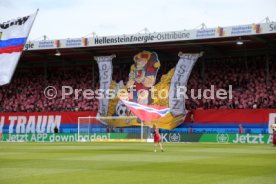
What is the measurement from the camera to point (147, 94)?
54781mm

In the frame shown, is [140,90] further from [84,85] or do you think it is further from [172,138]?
[84,85]

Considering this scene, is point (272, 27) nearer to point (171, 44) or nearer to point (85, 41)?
point (171, 44)

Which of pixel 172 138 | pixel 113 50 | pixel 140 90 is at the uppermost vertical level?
pixel 113 50

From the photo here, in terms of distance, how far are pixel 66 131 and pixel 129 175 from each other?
4649 centimetres

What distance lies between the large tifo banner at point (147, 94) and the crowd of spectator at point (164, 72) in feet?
14.6

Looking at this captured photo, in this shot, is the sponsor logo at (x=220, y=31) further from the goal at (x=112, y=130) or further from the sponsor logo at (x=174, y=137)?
the goal at (x=112, y=130)

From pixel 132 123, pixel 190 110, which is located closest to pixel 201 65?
pixel 190 110

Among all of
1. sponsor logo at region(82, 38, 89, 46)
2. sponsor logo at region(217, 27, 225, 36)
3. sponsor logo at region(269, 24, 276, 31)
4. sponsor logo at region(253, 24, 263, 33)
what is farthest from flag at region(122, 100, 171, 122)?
sponsor logo at region(269, 24, 276, 31)

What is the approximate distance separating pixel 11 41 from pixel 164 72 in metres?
54.7

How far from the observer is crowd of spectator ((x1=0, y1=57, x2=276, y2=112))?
56.1m

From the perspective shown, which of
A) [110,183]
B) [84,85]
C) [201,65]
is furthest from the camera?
[84,85]

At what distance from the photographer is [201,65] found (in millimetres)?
61500

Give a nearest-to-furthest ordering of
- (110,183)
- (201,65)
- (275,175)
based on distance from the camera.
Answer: (110,183)
(275,175)
(201,65)

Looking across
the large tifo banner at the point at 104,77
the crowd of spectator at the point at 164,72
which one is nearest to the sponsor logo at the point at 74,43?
the large tifo banner at the point at 104,77
